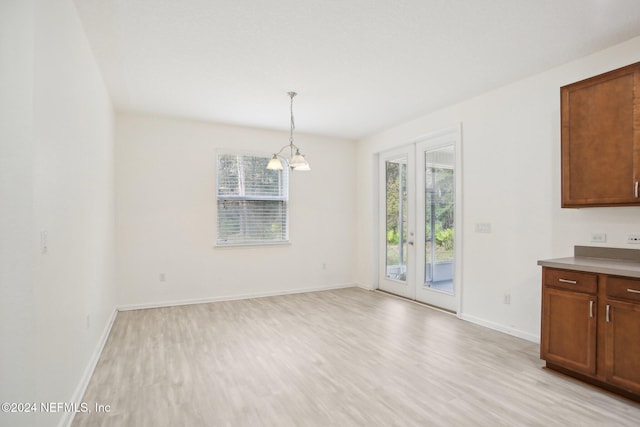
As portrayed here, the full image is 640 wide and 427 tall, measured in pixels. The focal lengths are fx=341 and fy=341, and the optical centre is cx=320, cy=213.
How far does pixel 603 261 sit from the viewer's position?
9.37 ft

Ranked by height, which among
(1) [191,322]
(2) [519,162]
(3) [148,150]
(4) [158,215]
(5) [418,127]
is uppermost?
(5) [418,127]

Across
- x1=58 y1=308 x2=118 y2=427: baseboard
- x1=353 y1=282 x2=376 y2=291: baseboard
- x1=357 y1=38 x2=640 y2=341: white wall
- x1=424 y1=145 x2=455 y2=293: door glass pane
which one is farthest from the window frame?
x1=357 y1=38 x2=640 y2=341: white wall

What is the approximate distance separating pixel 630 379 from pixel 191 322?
4.22 m

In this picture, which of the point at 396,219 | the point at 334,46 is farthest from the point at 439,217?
the point at 334,46

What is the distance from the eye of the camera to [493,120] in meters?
4.01

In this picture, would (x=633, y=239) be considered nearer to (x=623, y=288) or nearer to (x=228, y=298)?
(x=623, y=288)

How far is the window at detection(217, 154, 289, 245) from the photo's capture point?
5.48m

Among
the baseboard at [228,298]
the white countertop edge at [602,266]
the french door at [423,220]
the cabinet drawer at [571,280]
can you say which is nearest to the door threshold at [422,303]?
the french door at [423,220]

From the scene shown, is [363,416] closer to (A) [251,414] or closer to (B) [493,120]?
(A) [251,414]

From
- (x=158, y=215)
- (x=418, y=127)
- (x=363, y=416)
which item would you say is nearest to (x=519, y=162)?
(x=418, y=127)

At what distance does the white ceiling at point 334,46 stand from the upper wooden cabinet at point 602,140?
45 cm

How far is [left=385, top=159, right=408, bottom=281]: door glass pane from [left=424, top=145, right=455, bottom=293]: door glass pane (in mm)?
529

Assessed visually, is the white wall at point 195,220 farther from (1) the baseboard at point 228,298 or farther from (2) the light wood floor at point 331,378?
(2) the light wood floor at point 331,378

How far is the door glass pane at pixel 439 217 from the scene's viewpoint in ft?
15.4
